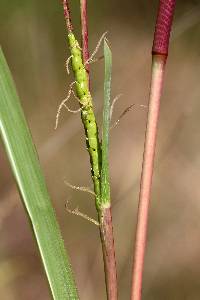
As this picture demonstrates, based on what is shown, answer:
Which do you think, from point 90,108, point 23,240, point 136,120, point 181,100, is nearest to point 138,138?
point 136,120

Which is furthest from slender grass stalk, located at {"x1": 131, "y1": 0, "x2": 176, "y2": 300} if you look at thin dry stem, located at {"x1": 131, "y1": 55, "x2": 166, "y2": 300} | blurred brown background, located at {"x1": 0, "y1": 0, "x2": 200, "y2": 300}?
blurred brown background, located at {"x1": 0, "y1": 0, "x2": 200, "y2": 300}

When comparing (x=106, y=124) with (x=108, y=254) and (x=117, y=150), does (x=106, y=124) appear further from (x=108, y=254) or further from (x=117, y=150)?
(x=117, y=150)

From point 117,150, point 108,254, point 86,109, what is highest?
point 117,150

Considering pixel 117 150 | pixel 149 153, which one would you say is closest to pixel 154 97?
pixel 149 153

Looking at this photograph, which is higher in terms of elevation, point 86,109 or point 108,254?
point 86,109

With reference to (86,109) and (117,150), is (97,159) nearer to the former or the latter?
(86,109)

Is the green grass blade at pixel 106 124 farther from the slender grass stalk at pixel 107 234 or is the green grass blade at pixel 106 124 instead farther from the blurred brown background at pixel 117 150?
the blurred brown background at pixel 117 150

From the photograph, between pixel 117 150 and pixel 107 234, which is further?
pixel 117 150
